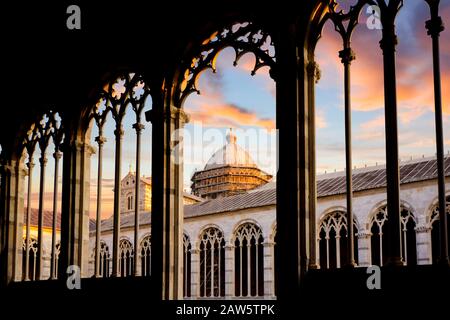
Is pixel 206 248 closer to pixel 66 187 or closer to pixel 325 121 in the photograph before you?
pixel 66 187

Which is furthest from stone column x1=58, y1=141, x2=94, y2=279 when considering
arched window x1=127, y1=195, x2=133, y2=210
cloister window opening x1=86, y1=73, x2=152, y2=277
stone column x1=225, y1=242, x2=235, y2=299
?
arched window x1=127, y1=195, x2=133, y2=210

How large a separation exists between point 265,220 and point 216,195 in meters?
18.9

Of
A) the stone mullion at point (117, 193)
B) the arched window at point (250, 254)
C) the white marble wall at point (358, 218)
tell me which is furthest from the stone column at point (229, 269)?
the stone mullion at point (117, 193)

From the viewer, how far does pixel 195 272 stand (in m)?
33.9

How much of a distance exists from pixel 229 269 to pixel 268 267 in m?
2.16

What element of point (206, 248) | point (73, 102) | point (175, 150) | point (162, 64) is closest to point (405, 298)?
point (175, 150)

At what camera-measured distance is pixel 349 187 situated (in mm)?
6824

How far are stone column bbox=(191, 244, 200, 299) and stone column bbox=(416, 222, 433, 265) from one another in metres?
12.6

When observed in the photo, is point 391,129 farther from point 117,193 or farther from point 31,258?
point 31,258

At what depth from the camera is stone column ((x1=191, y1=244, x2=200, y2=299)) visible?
3381cm

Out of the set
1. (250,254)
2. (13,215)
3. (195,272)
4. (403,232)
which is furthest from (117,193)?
(195,272)

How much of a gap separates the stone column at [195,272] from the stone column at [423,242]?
41.4ft

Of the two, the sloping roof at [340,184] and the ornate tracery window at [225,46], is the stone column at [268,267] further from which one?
the ornate tracery window at [225,46]

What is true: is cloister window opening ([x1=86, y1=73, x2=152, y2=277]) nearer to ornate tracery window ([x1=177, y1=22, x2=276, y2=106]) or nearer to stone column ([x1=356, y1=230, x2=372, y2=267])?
ornate tracery window ([x1=177, y1=22, x2=276, y2=106])
